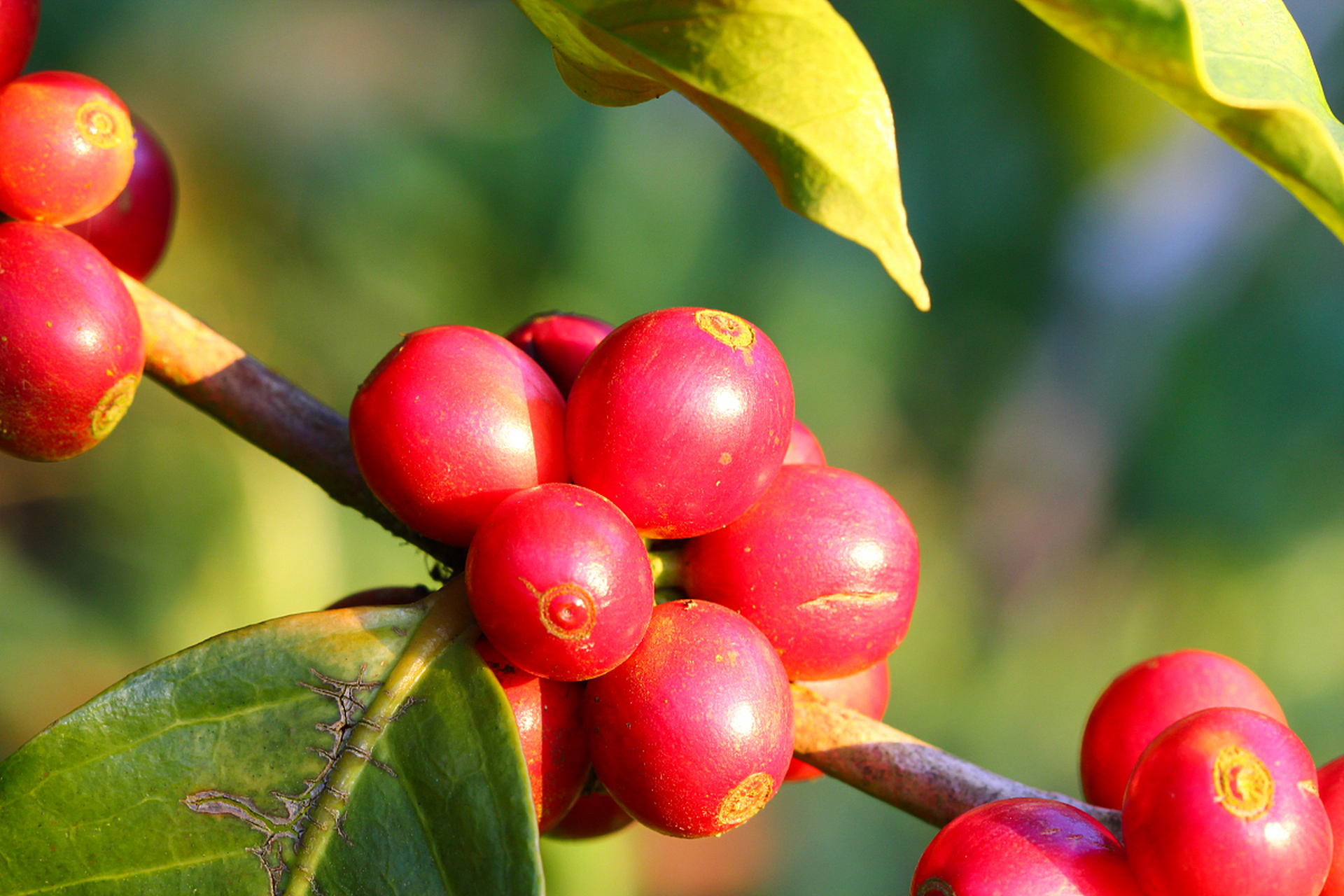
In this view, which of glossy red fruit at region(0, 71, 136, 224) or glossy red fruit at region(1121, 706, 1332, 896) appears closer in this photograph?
glossy red fruit at region(1121, 706, 1332, 896)

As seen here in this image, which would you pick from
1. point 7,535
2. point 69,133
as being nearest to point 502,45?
point 7,535

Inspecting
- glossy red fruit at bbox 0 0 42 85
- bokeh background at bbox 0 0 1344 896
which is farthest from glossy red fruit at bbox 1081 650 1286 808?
bokeh background at bbox 0 0 1344 896

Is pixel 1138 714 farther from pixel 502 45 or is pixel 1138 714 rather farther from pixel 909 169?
pixel 909 169

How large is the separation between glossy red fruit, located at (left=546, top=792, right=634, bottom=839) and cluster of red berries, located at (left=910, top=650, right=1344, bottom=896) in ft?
0.85

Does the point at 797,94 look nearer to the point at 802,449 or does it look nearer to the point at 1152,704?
the point at 802,449

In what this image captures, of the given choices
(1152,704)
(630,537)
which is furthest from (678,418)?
(1152,704)

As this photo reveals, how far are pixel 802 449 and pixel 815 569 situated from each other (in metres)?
0.16

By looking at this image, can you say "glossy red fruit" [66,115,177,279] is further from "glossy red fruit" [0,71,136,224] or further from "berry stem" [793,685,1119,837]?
"berry stem" [793,685,1119,837]

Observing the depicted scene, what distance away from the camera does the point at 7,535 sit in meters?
2.66

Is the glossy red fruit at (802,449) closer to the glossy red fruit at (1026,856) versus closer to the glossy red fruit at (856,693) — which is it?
the glossy red fruit at (856,693)

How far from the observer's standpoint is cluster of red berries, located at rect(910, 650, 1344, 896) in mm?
508

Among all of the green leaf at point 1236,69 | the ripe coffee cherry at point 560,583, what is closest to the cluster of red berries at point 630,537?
the ripe coffee cherry at point 560,583

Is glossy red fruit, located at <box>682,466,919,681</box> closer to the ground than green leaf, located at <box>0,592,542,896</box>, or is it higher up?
higher up

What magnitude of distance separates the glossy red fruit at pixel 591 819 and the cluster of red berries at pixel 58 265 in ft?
1.40
